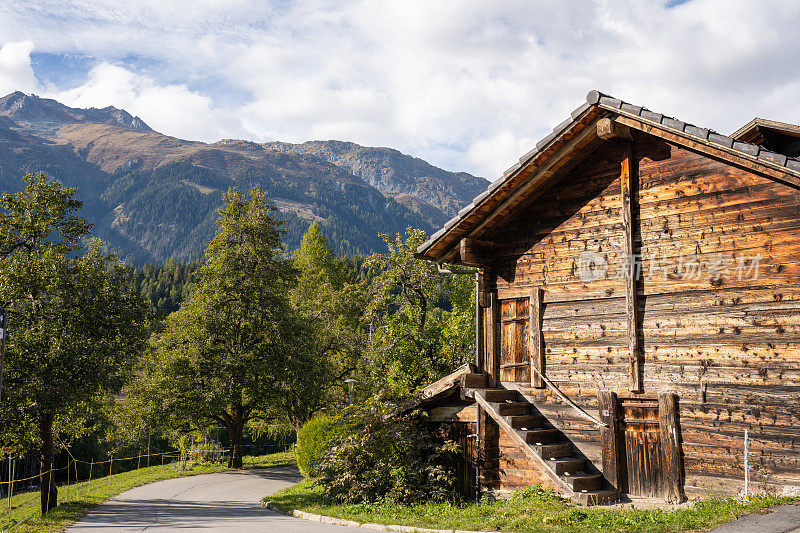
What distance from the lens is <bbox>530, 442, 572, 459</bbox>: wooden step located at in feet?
41.5

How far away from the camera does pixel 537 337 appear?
1420 centimetres

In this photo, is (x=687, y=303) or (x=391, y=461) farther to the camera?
(x=391, y=461)

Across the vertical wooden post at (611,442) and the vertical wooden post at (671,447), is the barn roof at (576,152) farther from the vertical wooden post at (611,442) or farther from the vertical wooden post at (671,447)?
the vertical wooden post at (611,442)

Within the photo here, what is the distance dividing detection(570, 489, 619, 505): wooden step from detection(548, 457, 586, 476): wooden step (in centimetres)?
50

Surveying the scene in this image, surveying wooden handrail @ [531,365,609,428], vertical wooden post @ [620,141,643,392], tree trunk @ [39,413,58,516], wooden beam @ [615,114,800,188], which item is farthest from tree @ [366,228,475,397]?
wooden beam @ [615,114,800,188]

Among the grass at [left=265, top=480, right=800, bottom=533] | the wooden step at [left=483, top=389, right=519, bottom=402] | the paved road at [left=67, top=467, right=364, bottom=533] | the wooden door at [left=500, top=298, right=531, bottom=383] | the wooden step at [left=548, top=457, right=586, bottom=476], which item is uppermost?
the wooden door at [left=500, top=298, right=531, bottom=383]

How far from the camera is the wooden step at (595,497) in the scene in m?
12.0

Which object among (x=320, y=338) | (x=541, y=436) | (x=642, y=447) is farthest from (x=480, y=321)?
(x=320, y=338)

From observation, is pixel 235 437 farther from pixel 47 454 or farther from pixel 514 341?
pixel 514 341

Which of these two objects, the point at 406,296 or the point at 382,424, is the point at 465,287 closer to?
the point at 406,296

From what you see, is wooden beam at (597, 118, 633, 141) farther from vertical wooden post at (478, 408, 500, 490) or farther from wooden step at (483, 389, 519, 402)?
vertical wooden post at (478, 408, 500, 490)

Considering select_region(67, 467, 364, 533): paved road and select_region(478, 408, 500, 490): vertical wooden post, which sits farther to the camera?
select_region(67, 467, 364, 533): paved road

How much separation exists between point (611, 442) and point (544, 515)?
2.45m

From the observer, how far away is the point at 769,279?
1095 cm
